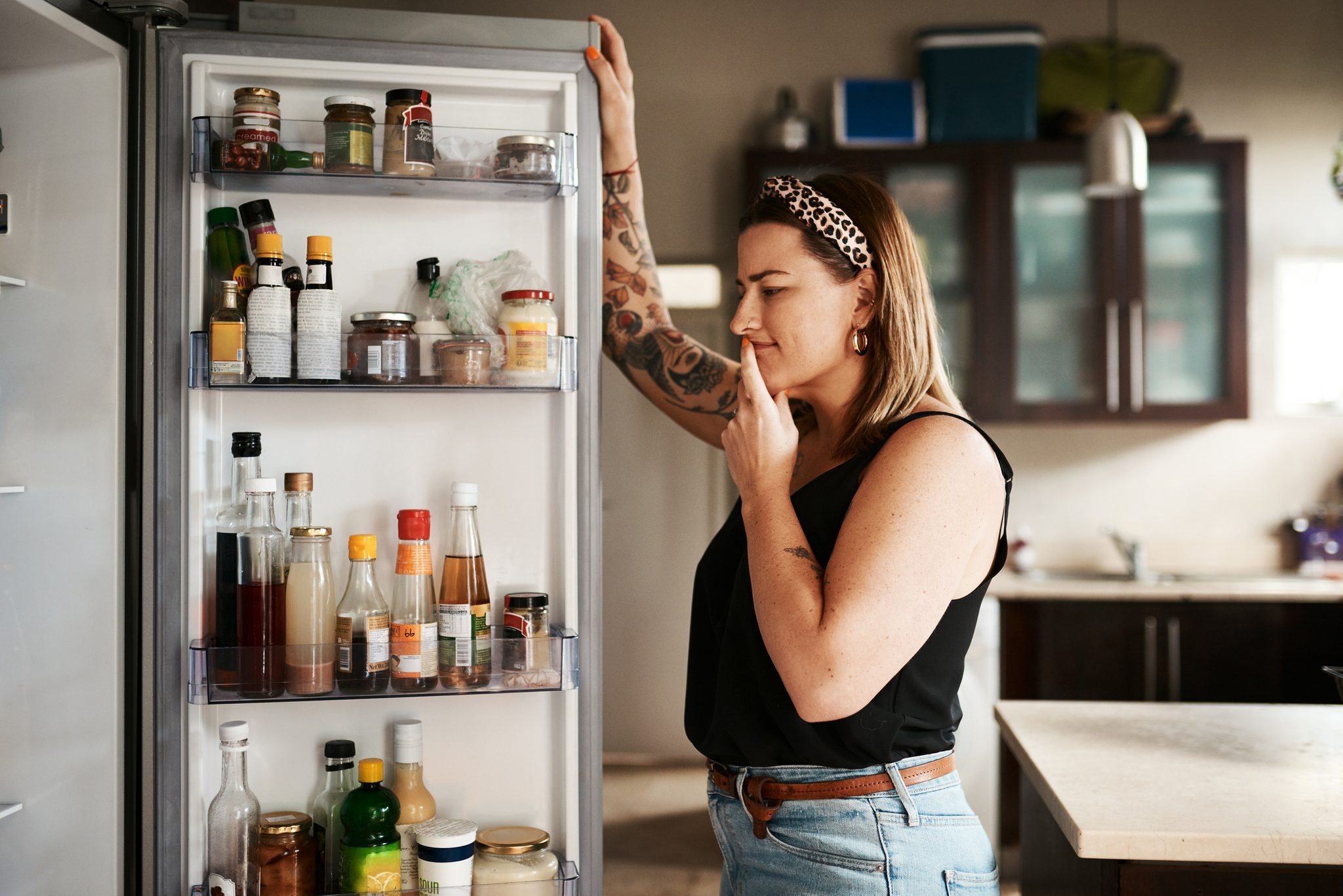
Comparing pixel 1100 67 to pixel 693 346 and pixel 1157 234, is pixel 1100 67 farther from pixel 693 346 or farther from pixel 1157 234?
pixel 693 346

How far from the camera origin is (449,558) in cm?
143

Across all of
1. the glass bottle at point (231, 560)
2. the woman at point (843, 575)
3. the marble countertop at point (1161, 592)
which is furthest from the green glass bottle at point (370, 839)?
the marble countertop at point (1161, 592)

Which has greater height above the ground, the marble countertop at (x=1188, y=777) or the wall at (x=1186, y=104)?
the wall at (x=1186, y=104)

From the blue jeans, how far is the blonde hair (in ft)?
1.30

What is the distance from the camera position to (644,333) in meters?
1.70

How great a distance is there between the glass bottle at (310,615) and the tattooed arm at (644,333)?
546mm

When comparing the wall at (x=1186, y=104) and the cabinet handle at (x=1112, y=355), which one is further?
the wall at (x=1186, y=104)

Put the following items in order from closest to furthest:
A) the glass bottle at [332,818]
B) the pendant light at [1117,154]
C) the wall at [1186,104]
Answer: the glass bottle at [332,818]
the pendant light at [1117,154]
the wall at [1186,104]

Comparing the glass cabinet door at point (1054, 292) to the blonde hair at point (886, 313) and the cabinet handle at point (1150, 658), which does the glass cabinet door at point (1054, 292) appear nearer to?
the cabinet handle at point (1150, 658)

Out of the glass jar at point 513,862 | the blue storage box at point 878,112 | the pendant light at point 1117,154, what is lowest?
the glass jar at point 513,862

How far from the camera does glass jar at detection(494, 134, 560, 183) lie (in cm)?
138

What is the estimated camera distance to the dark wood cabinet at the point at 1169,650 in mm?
3240

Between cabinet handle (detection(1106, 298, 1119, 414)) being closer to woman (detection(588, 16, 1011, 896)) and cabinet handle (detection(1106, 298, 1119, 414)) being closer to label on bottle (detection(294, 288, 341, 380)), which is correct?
woman (detection(588, 16, 1011, 896))

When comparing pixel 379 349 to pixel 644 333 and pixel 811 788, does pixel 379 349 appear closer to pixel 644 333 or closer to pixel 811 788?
pixel 644 333
